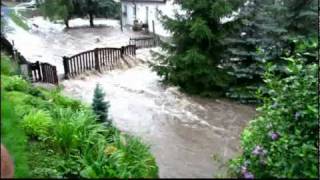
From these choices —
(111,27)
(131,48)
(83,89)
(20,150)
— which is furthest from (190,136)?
(111,27)

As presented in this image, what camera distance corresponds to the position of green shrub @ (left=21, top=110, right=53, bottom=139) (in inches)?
239

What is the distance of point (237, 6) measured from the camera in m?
13.8

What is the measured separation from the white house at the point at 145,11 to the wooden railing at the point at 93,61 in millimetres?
9130

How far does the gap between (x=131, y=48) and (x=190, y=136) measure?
11.1 metres

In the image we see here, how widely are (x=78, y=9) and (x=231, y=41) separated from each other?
23.9 m

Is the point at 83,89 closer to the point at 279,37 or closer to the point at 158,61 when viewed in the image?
the point at 158,61

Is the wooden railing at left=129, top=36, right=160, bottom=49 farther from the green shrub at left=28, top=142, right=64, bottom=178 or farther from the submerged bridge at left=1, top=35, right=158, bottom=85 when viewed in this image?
the green shrub at left=28, top=142, right=64, bottom=178

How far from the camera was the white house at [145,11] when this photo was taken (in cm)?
2887

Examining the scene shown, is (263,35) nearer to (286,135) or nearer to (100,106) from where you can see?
(100,106)

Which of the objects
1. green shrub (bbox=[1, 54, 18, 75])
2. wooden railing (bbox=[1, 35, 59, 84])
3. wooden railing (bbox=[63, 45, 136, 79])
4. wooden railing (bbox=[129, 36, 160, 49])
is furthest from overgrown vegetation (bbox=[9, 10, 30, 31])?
wooden railing (bbox=[129, 36, 160, 49])

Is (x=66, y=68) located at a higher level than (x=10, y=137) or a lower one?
lower

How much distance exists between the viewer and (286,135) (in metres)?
4.13

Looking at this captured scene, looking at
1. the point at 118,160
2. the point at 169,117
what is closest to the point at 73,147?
the point at 118,160

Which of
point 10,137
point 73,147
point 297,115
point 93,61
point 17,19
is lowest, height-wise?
point 93,61
